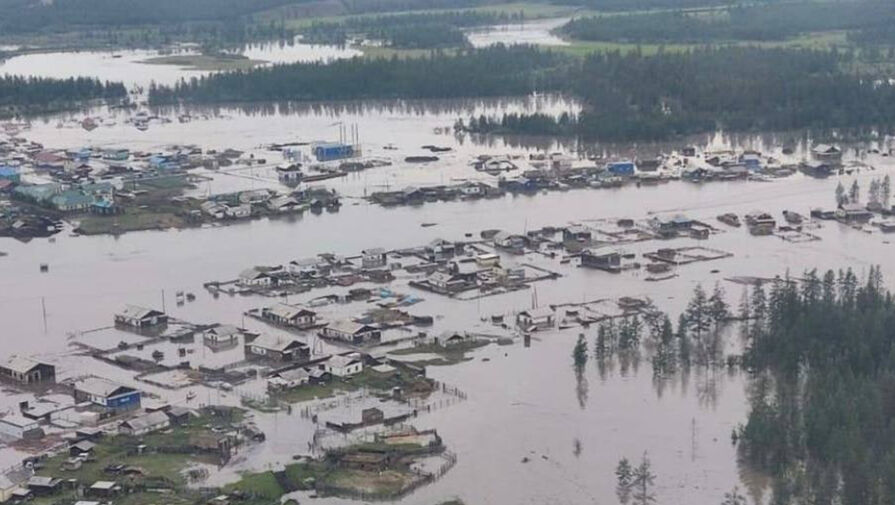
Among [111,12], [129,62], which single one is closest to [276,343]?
[129,62]

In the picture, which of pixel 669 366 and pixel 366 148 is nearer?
Answer: pixel 669 366

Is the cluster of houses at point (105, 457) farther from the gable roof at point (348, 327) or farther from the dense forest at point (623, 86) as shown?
the dense forest at point (623, 86)

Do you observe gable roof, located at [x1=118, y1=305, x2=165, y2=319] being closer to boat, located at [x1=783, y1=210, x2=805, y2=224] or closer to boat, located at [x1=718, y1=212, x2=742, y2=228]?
boat, located at [x1=718, y1=212, x2=742, y2=228]

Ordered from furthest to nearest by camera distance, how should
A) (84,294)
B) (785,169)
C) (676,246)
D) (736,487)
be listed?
(785,169)
(676,246)
(84,294)
(736,487)

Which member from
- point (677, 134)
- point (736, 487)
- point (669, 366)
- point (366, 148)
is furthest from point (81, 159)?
point (736, 487)

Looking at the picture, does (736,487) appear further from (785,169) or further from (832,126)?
(832,126)

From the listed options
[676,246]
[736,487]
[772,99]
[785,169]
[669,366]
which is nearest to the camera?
[736,487]
